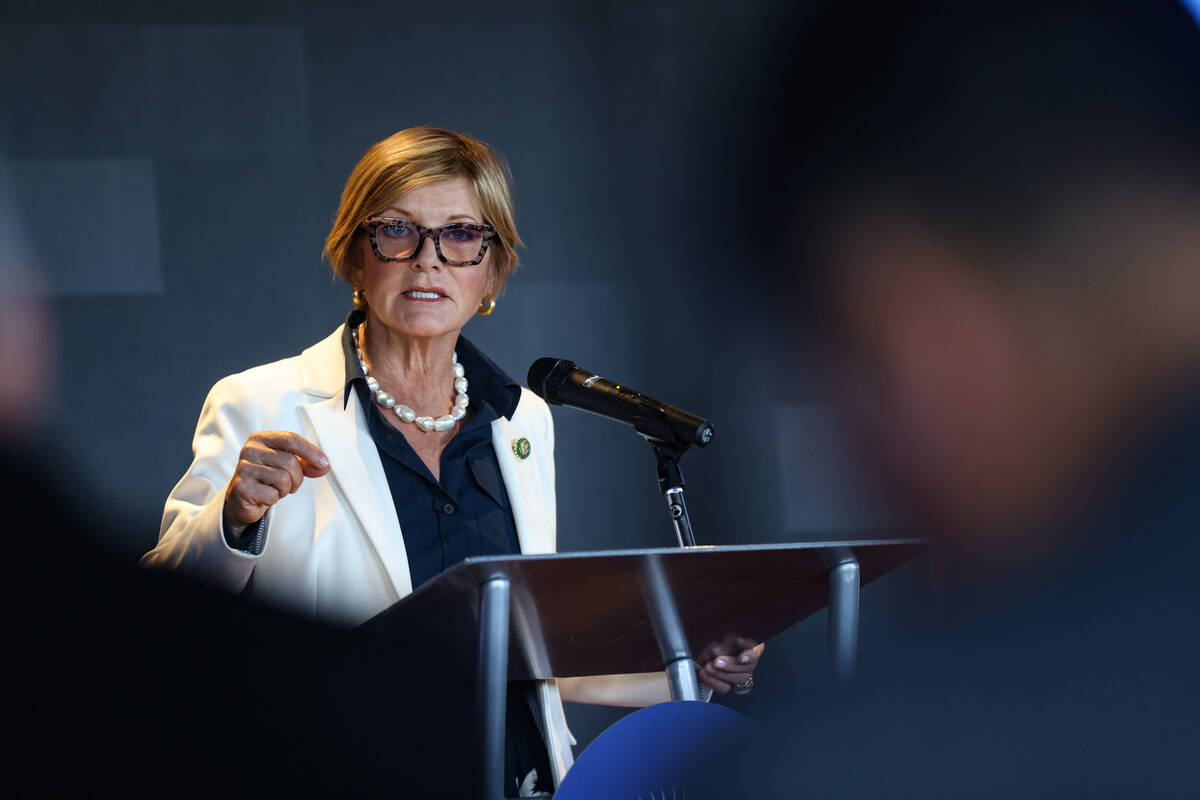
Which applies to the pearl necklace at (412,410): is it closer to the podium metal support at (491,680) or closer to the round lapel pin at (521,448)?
the round lapel pin at (521,448)

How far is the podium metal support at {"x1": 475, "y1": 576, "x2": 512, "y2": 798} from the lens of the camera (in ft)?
3.27

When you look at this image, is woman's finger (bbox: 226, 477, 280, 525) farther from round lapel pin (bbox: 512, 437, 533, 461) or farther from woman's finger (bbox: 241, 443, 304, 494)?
round lapel pin (bbox: 512, 437, 533, 461)

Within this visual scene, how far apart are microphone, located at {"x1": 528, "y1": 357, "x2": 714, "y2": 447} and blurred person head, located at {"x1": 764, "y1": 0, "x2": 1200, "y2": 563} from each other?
39.4 inches

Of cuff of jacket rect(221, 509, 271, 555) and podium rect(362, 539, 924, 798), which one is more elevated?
cuff of jacket rect(221, 509, 271, 555)

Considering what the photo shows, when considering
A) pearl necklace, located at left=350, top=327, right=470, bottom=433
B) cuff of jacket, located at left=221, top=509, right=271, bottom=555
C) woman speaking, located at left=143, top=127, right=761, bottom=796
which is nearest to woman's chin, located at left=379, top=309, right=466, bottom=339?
woman speaking, located at left=143, top=127, right=761, bottom=796

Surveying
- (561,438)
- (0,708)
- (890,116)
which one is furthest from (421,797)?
→ (890,116)

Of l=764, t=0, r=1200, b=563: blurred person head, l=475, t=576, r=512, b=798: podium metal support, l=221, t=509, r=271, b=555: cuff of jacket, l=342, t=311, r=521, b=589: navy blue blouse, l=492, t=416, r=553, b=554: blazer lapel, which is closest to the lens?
l=475, t=576, r=512, b=798: podium metal support

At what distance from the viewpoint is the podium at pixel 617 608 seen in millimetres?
1000

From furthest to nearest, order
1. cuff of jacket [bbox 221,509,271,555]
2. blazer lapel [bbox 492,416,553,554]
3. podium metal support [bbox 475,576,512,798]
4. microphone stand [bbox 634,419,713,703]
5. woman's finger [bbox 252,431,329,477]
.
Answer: blazer lapel [bbox 492,416,553,554] → cuff of jacket [bbox 221,509,271,555] → microphone stand [bbox 634,419,713,703] → woman's finger [bbox 252,431,329,477] → podium metal support [bbox 475,576,512,798]

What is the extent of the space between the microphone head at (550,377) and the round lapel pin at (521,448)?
0.46m

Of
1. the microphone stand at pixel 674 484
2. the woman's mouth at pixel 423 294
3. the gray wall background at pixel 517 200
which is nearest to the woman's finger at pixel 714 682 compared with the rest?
the microphone stand at pixel 674 484

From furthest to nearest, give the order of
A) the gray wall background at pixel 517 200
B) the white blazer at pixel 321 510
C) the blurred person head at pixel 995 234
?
1. the gray wall background at pixel 517 200
2. the blurred person head at pixel 995 234
3. the white blazer at pixel 321 510

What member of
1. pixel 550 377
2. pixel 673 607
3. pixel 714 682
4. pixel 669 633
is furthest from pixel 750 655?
pixel 550 377

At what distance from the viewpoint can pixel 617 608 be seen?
1180mm
